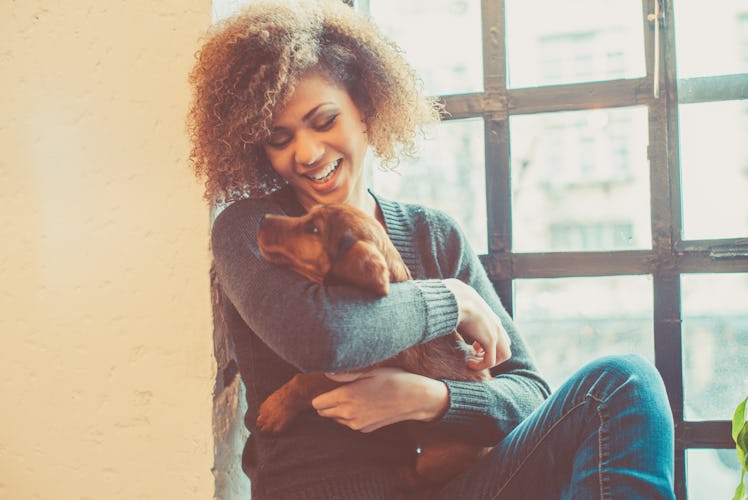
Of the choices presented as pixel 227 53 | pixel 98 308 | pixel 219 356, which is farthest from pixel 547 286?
pixel 98 308

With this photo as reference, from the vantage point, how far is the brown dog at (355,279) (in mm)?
1173

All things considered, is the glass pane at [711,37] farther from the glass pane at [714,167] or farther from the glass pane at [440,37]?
the glass pane at [440,37]

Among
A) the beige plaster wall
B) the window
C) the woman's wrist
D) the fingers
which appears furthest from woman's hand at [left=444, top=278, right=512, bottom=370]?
the beige plaster wall

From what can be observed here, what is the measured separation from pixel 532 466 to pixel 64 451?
3.84 feet

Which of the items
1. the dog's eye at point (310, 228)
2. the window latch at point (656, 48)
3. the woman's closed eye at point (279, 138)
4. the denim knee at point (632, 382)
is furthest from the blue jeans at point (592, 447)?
the window latch at point (656, 48)

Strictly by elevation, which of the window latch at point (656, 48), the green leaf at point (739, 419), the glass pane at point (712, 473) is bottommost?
the glass pane at point (712, 473)

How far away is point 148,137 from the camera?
1.64m

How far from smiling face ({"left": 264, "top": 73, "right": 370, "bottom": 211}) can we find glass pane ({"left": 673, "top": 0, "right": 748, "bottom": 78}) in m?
1.00

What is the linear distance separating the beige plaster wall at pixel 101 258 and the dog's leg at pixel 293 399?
0.34 meters

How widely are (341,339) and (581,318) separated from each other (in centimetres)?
111

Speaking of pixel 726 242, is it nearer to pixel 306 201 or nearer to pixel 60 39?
pixel 306 201

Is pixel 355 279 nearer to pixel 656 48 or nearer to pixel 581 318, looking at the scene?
pixel 581 318

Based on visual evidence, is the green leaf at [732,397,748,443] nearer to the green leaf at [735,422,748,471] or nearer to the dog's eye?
the green leaf at [735,422,748,471]

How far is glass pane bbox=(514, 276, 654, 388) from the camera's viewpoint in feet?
6.17
